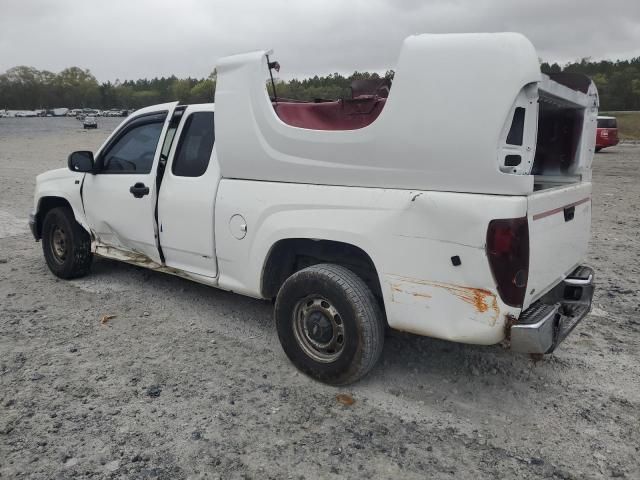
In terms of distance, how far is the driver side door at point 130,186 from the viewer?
455cm

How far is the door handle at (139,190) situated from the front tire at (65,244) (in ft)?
4.05

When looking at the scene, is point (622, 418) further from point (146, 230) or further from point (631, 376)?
point (146, 230)

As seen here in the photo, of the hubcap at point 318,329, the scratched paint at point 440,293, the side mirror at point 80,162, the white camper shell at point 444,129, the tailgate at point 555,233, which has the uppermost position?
the white camper shell at point 444,129

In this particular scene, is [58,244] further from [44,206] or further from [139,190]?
[139,190]

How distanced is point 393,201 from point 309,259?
108cm

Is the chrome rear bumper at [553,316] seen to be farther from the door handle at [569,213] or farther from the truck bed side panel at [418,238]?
the door handle at [569,213]

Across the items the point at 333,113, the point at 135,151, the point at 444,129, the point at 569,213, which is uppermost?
the point at 333,113

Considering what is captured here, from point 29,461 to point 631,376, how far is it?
3728mm

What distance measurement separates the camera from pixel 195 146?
432 cm

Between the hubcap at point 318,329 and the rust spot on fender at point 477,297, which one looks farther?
the hubcap at point 318,329

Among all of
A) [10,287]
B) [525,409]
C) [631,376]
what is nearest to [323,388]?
[525,409]

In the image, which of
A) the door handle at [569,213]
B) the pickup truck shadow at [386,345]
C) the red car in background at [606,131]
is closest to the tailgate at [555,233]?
the door handle at [569,213]

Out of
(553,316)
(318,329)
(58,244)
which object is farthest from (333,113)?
(58,244)

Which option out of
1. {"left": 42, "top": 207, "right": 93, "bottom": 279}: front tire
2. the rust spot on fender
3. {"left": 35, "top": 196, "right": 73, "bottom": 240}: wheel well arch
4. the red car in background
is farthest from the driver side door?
the red car in background
